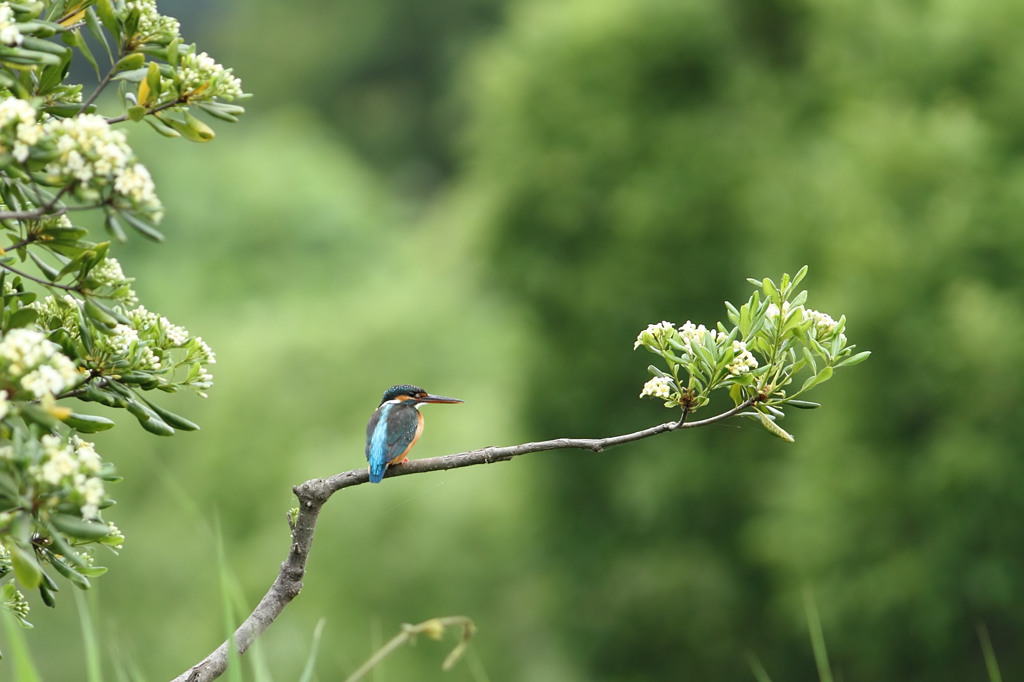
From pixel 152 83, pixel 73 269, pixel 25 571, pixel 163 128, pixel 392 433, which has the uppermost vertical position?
pixel 163 128

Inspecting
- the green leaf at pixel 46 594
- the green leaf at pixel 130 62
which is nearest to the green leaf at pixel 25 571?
the green leaf at pixel 46 594

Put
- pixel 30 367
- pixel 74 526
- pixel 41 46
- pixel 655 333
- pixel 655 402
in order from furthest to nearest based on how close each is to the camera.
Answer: pixel 655 402 < pixel 655 333 < pixel 41 46 < pixel 74 526 < pixel 30 367

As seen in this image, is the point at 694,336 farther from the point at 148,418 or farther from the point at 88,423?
the point at 88,423

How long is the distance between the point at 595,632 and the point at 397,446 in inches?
424

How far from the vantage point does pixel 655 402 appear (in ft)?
43.1

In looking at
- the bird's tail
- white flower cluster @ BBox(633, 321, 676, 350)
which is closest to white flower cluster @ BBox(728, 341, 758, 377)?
white flower cluster @ BBox(633, 321, 676, 350)

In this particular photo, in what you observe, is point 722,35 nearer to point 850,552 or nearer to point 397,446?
point 850,552

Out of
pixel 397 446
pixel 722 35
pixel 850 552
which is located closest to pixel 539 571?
pixel 850 552

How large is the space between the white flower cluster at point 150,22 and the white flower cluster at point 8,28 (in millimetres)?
329

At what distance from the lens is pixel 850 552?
32.7 feet

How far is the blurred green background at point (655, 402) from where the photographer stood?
9.56 metres

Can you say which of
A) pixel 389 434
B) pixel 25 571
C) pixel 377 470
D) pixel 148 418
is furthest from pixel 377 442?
pixel 25 571

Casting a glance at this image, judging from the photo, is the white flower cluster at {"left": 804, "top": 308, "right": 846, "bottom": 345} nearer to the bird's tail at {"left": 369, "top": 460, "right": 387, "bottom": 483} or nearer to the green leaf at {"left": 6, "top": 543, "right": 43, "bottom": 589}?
the bird's tail at {"left": 369, "top": 460, "right": 387, "bottom": 483}

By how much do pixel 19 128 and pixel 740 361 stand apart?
146 centimetres
